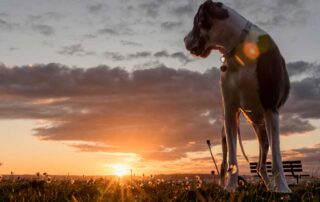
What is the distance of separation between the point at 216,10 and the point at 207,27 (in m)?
0.37

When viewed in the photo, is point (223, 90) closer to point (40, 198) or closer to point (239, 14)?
point (239, 14)

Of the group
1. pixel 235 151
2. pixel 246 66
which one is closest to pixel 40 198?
pixel 235 151

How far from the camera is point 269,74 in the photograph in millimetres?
8562

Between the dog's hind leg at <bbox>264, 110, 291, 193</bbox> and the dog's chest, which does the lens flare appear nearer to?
the dog's chest

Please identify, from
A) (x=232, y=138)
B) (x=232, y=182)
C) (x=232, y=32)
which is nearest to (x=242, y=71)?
(x=232, y=32)

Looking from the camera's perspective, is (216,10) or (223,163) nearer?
(216,10)

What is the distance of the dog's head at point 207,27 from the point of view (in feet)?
29.0

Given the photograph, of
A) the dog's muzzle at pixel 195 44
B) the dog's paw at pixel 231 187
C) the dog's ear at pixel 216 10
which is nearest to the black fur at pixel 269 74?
the dog's ear at pixel 216 10

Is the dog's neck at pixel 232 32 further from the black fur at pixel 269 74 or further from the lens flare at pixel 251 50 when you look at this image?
the black fur at pixel 269 74

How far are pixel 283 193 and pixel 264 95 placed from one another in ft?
5.99

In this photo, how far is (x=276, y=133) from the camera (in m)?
8.67

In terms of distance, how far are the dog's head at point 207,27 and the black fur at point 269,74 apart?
855 millimetres

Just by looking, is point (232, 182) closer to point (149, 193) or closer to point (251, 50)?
point (149, 193)

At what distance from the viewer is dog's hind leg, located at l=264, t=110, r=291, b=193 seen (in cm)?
844
